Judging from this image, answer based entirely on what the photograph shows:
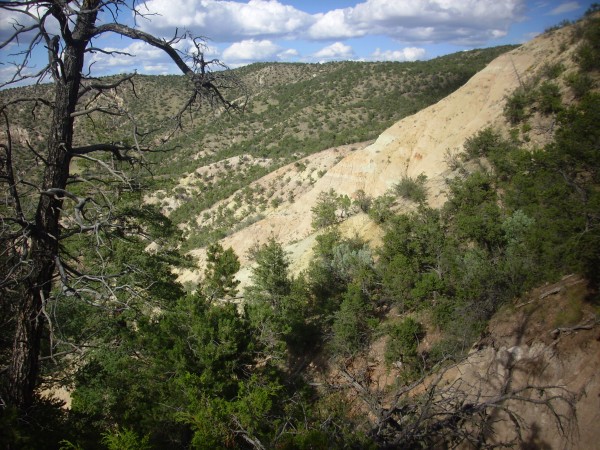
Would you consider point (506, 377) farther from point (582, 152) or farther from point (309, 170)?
point (309, 170)

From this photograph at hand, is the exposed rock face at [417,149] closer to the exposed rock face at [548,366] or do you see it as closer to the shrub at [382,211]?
the shrub at [382,211]

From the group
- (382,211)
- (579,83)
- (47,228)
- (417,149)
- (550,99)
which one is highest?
(579,83)

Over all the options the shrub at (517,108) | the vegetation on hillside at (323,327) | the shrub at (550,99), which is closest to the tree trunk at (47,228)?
the vegetation on hillside at (323,327)

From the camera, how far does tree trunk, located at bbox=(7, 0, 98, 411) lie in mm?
3494

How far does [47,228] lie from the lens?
Result: 3.55m

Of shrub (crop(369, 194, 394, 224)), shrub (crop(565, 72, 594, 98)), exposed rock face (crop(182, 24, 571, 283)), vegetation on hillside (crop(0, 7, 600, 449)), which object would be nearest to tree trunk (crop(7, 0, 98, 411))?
vegetation on hillside (crop(0, 7, 600, 449))

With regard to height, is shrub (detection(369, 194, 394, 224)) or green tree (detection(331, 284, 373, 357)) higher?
shrub (detection(369, 194, 394, 224))

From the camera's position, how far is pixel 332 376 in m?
12.5

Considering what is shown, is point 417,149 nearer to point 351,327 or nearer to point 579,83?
point 579,83

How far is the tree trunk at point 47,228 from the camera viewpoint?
138 inches

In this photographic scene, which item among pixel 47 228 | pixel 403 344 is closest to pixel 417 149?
pixel 403 344

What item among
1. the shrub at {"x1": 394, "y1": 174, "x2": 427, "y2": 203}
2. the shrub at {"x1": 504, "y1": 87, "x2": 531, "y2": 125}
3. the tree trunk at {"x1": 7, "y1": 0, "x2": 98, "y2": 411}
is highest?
the shrub at {"x1": 504, "y1": 87, "x2": 531, "y2": 125}

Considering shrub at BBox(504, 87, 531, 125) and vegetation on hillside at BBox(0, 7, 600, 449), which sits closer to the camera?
vegetation on hillside at BBox(0, 7, 600, 449)

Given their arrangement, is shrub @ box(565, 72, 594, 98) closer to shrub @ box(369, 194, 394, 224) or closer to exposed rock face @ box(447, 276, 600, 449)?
shrub @ box(369, 194, 394, 224)
